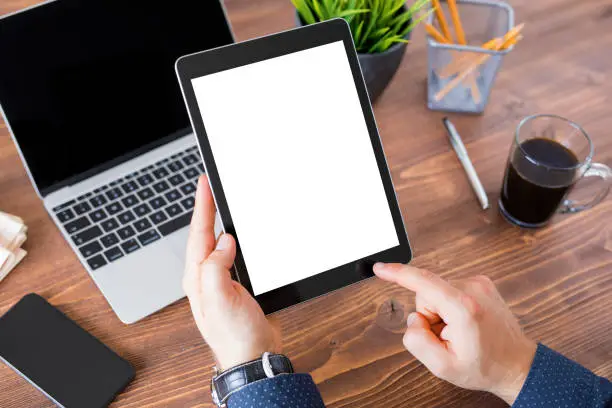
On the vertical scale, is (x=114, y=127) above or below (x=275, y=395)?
Answer: above

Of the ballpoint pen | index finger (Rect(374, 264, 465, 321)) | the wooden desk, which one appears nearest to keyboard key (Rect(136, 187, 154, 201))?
the wooden desk

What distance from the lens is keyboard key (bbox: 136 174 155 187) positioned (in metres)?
0.74

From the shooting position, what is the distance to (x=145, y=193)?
730 mm

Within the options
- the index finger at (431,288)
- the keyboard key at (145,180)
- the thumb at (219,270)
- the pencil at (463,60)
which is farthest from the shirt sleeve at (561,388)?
the keyboard key at (145,180)

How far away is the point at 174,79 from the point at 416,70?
0.40 meters

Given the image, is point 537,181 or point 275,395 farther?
point 537,181

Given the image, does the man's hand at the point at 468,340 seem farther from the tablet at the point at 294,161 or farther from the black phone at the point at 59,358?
the black phone at the point at 59,358

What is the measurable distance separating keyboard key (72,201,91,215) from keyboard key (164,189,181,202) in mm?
100

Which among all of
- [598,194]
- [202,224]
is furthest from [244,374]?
[598,194]

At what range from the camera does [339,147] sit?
1.99 ft

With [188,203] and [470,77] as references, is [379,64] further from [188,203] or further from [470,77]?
[188,203]

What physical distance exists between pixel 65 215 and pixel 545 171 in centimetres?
60

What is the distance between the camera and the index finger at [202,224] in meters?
0.57

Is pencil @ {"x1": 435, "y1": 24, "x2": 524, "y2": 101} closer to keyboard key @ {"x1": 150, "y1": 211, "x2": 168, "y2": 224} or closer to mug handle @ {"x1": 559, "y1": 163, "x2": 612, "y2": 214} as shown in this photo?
mug handle @ {"x1": 559, "y1": 163, "x2": 612, "y2": 214}
